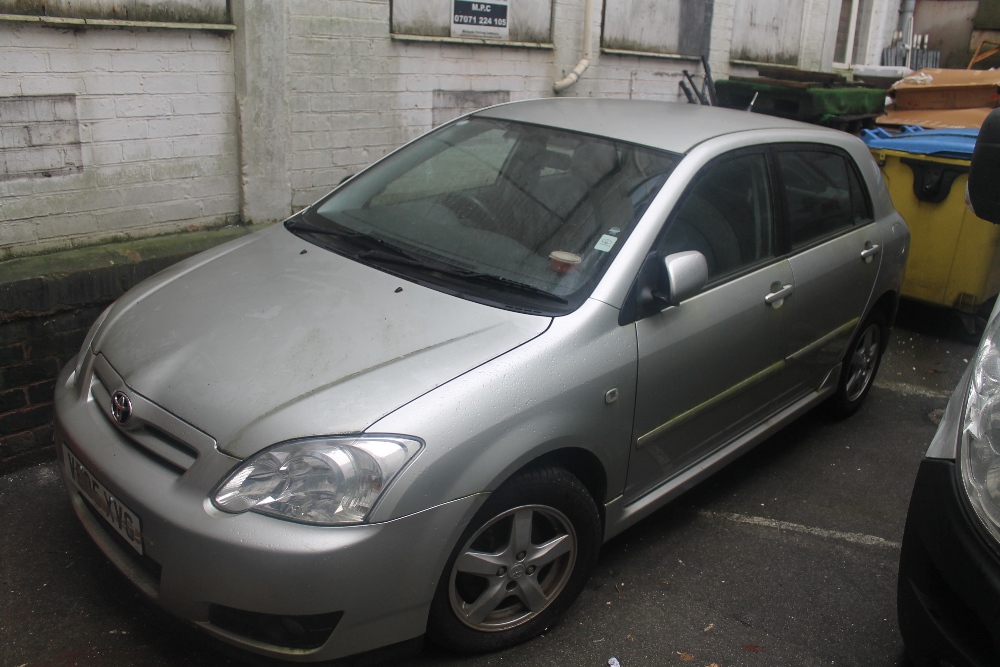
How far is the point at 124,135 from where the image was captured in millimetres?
4609

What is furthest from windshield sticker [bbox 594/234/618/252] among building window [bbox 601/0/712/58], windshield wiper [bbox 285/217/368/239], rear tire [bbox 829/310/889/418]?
building window [bbox 601/0/712/58]

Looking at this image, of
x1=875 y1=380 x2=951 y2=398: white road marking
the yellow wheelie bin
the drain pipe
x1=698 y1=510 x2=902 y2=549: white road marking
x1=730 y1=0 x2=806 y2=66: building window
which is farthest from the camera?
x1=730 y1=0 x2=806 y2=66: building window

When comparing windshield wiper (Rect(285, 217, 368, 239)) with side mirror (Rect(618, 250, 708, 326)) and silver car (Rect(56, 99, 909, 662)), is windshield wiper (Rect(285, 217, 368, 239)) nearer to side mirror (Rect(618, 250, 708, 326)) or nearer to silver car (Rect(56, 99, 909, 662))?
silver car (Rect(56, 99, 909, 662))

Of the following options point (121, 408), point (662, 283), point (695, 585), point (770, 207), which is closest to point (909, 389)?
point (770, 207)

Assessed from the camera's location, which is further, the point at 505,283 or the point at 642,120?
the point at 642,120

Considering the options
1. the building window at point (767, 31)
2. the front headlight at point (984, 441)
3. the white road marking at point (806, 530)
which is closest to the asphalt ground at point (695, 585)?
the white road marking at point (806, 530)

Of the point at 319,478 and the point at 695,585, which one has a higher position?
the point at 319,478

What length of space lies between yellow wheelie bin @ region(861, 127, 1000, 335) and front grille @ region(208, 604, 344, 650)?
5.30m

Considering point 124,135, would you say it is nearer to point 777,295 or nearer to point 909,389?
point 777,295

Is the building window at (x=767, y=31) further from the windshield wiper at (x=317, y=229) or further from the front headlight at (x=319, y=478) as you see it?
the front headlight at (x=319, y=478)

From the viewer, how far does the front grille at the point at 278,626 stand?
237 centimetres

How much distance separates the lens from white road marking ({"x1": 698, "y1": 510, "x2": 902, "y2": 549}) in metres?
3.71

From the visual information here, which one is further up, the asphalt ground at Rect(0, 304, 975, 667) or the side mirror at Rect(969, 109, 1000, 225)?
the side mirror at Rect(969, 109, 1000, 225)

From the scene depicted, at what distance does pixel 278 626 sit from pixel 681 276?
166 cm
